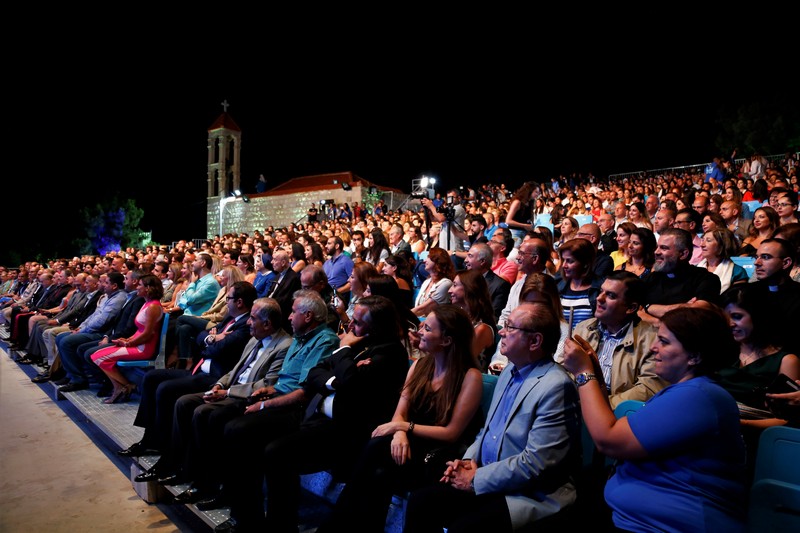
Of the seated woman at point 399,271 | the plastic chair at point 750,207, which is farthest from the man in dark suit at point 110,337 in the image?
the plastic chair at point 750,207

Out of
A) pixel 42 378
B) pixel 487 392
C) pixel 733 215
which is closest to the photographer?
pixel 487 392

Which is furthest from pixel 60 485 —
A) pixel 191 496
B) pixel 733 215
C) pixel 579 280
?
pixel 733 215

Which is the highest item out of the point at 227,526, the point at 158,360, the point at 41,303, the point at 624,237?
the point at 624,237

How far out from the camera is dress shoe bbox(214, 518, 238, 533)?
9.74ft

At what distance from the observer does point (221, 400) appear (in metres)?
3.68

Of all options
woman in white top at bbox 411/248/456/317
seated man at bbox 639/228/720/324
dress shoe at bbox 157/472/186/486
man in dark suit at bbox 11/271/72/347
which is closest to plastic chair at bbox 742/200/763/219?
seated man at bbox 639/228/720/324

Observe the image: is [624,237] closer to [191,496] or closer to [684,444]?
[684,444]

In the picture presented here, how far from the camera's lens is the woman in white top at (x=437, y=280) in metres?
4.80

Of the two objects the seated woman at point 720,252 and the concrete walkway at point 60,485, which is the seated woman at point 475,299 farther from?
the concrete walkway at point 60,485

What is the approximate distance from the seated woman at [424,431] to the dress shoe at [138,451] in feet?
6.67

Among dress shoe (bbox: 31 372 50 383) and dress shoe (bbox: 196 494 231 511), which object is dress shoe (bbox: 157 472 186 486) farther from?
dress shoe (bbox: 31 372 50 383)

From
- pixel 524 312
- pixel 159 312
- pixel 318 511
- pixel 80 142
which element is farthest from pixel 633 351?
pixel 80 142

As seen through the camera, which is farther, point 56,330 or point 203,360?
point 56,330

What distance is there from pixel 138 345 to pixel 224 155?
27.4 meters
